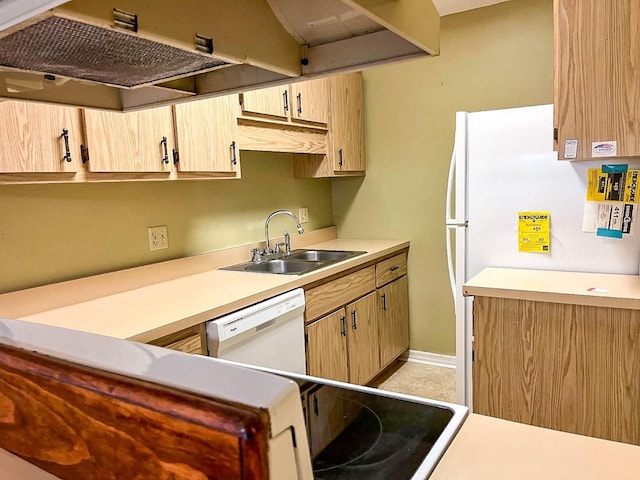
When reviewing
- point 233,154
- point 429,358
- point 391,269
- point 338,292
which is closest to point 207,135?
point 233,154

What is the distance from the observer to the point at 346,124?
131 inches

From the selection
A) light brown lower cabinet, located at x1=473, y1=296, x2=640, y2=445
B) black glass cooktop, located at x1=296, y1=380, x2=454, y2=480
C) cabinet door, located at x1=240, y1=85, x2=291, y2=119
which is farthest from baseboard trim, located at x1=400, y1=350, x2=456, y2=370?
black glass cooktop, located at x1=296, y1=380, x2=454, y2=480

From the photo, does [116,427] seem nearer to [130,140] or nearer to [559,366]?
[130,140]

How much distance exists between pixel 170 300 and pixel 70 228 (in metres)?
0.52

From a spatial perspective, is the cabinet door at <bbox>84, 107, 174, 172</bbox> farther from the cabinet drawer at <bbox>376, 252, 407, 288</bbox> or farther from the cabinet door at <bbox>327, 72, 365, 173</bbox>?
the cabinet drawer at <bbox>376, 252, 407, 288</bbox>

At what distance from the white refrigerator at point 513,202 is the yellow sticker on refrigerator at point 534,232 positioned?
23 millimetres

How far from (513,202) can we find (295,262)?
1.26 m

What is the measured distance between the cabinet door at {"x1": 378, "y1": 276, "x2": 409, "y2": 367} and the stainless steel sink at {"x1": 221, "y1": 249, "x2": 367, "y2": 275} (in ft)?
1.28

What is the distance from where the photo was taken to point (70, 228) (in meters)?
1.96

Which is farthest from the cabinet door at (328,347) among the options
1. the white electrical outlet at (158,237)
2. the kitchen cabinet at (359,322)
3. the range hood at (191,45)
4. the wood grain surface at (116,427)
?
the wood grain surface at (116,427)

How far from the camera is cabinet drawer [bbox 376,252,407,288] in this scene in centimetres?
308

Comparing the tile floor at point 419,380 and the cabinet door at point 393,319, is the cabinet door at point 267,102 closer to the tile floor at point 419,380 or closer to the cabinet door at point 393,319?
the cabinet door at point 393,319

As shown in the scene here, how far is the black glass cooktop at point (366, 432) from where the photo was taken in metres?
0.79

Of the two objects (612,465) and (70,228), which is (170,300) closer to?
(70,228)
